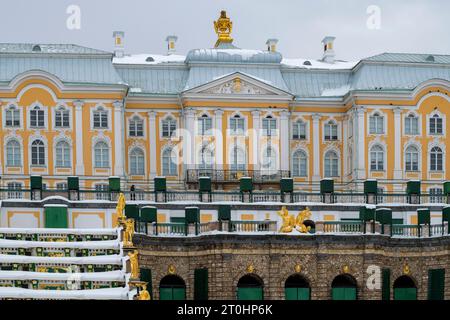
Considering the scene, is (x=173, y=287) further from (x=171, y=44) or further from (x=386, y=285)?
(x=171, y=44)

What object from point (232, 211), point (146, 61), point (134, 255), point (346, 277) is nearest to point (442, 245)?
point (346, 277)

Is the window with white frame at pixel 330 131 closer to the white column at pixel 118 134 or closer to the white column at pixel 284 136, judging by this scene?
the white column at pixel 284 136

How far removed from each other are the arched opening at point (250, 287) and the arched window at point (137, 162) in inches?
924

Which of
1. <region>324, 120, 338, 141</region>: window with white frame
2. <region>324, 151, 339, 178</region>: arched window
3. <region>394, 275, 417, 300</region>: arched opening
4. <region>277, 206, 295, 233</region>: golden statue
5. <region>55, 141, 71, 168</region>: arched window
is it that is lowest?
<region>394, 275, 417, 300</region>: arched opening

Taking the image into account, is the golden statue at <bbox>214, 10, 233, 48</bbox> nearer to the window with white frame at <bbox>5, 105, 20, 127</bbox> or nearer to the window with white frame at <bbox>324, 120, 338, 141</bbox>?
the window with white frame at <bbox>324, 120, 338, 141</bbox>

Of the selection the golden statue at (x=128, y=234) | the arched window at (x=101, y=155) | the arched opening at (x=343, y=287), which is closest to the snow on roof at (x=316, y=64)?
the arched window at (x=101, y=155)

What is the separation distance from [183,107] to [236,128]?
153 inches

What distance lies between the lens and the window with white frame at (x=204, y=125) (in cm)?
7656

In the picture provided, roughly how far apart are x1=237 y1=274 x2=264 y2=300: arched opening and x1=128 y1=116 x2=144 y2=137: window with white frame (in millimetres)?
24873

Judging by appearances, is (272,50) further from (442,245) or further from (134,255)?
(134,255)

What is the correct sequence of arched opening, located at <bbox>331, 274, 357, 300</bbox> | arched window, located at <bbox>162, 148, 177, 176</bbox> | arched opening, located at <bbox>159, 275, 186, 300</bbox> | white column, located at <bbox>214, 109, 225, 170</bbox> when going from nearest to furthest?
arched opening, located at <bbox>159, 275, 186, 300</bbox>, arched opening, located at <bbox>331, 274, 357, 300</bbox>, white column, located at <bbox>214, 109, 225, 170</bbox>, arched window, located at <bbox>162, 148, 177, 176</bbox>

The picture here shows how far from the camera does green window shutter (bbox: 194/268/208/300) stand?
53781mm

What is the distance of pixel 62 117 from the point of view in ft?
243

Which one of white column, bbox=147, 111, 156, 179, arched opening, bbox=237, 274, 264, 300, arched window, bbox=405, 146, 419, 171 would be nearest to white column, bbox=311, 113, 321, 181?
arched window, bbox=405, 146, 419, 171
